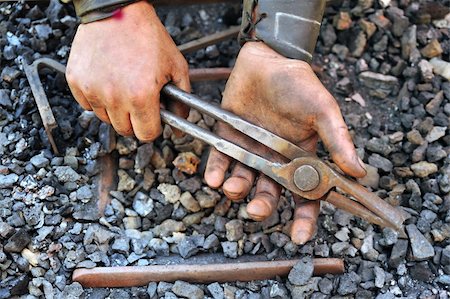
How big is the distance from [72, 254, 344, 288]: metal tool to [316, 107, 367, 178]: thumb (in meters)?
0.36

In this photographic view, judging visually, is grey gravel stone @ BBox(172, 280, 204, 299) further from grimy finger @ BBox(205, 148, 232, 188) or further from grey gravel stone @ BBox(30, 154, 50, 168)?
grey gravel stone @ BBox(30, 154, 50, 168)

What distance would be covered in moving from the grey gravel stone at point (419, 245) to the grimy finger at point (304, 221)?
348 millimetres

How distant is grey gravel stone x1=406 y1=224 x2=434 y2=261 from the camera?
6.68ft

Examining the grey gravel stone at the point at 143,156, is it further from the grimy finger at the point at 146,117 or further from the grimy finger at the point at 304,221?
the grimy finger at the point at 304,221

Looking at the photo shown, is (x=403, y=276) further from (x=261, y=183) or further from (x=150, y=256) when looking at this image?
(x=150, y=256)

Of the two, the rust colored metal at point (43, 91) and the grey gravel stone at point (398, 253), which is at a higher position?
the rust colored metal at point (43, 91)

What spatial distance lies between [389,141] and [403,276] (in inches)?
19.5

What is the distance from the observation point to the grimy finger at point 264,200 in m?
1.84

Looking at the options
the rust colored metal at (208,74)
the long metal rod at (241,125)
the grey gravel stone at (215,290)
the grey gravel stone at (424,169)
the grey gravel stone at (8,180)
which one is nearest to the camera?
the long metal rod at (241,125)

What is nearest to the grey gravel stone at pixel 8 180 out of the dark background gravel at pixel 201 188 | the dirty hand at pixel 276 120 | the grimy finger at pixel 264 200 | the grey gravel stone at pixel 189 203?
the dark background gravel at pixel 201 188

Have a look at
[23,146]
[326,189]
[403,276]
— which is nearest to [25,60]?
[23,146]

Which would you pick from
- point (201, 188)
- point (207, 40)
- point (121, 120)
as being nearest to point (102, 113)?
point (121, 120)

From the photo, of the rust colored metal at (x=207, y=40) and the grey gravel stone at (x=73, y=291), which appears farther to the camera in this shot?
the rust colored metal at (x=207, y=40)

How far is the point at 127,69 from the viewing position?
1.92m
